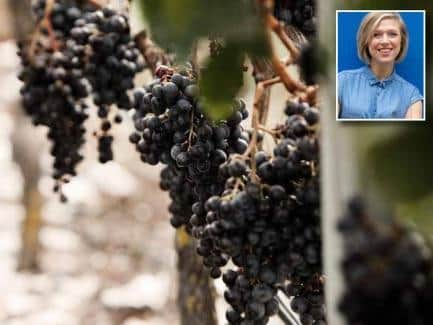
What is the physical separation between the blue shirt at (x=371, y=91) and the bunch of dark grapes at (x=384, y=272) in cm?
17

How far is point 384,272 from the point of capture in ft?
1.20

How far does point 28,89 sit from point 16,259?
237 centimetres

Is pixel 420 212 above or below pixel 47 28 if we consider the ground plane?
below

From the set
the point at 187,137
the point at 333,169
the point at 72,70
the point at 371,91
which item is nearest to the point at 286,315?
the point at 187,137

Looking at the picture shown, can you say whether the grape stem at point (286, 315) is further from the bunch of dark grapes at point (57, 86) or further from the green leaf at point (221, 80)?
the green leaf at point (221, 80)

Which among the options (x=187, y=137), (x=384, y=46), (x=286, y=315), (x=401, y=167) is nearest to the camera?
(x=401, y=167)

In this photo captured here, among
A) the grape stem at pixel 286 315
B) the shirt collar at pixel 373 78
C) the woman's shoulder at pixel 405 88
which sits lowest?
the grape stem at pixel 286 315

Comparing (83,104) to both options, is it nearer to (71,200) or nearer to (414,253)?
(414,253)

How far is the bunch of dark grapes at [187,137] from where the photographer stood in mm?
982

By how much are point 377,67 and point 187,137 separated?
42 cm

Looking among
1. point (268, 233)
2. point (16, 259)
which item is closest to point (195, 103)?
point (268, 233)

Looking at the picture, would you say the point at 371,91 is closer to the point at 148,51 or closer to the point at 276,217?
the point at 276,217

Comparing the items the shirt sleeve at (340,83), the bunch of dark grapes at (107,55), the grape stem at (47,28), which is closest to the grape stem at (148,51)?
the bunch of dark grapes at (107,55)

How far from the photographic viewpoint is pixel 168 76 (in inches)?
41.8
